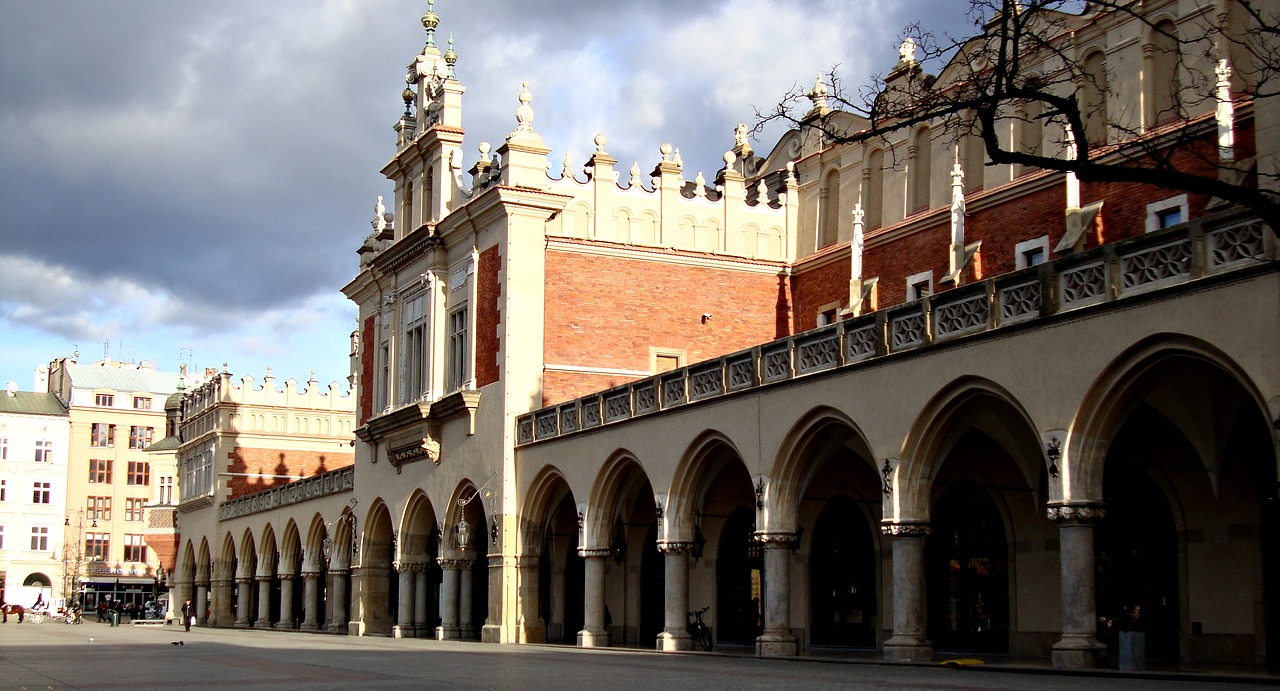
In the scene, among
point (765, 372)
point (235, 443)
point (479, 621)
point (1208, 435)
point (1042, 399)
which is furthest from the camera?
point (235, 443)

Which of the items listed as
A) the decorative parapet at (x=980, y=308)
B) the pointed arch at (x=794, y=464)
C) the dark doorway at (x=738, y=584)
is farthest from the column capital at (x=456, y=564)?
the pointed arch at (x=794, y=464)

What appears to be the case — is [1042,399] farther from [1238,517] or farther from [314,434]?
[314,434]

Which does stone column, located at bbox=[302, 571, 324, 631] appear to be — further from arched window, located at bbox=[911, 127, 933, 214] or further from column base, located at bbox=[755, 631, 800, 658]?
column base, located at bbox=[755, 631, 800, 658]

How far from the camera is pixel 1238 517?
74.4ft

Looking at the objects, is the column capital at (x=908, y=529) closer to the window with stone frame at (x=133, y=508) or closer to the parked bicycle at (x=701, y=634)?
the parked bicycle at (x=701, y=634)

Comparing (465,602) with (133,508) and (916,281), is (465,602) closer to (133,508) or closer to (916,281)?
(916,281)

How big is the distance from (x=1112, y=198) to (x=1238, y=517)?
818 cm

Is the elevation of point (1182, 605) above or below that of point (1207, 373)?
below

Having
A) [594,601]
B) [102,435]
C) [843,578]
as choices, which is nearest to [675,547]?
[594,601]

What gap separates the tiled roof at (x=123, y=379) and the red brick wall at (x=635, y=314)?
71.9 metres

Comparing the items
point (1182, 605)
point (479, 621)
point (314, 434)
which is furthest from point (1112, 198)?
point (314, 434)

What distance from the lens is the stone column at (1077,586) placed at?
2000 cm

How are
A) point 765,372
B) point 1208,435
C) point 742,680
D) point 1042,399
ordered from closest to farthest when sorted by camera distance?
point 742,680 → point 1042,399 → point 1208,435 → point 765,372

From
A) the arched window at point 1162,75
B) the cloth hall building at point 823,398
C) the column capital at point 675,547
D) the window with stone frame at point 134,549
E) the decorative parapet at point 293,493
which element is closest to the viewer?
the cloth hall building at point 823,398
